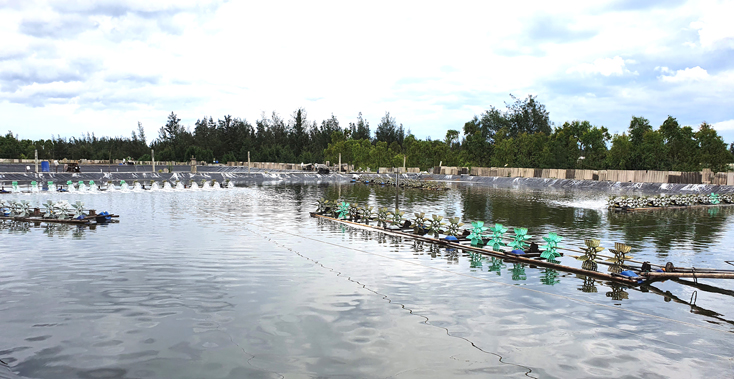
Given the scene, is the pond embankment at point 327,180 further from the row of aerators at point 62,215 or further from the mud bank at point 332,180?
the row of aerators at point 62,215

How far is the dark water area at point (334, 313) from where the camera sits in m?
9.00

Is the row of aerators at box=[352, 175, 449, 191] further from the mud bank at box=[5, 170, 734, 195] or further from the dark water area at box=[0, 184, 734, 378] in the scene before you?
the dark water area at box=[0, 184, 734, 378]

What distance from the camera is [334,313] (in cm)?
1170

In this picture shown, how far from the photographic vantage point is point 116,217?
28.9 m

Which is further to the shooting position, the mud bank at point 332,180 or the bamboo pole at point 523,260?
the mud bank at point 332,180

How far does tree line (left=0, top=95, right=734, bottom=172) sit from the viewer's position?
2997 inches

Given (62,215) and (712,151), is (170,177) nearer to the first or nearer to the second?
(62,215)

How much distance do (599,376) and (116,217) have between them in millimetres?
27878

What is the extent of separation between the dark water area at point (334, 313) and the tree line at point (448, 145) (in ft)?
207

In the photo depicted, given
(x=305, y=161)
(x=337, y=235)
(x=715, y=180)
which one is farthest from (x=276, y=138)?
(x=337, y=235)

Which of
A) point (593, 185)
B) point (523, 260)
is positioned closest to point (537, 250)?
point (523, 260)

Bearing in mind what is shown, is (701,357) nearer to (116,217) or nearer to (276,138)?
(116,217)

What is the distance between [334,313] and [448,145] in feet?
375

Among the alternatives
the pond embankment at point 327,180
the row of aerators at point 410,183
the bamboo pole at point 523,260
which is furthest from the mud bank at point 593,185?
the bamboo pole at point 523,260
